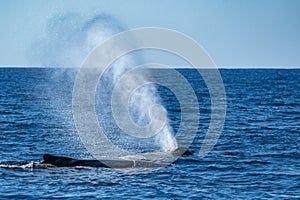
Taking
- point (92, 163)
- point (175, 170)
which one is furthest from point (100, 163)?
point (175, 170)

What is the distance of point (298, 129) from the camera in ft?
151

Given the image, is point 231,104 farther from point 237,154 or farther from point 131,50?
point 237,154

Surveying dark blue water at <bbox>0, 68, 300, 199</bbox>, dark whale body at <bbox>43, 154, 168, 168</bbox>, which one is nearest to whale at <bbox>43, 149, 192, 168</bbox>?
dark whale body at <bbox>43, 154, 168, 168</bbox>

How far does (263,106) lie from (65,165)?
145 feet

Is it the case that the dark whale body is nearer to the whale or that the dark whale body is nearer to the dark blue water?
the whale

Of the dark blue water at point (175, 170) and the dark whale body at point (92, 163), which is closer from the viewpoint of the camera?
the dark blue water at point (175, 170)

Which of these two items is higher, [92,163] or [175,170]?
[92,163]

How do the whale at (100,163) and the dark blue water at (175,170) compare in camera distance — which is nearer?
the dark blue water at (175,170)

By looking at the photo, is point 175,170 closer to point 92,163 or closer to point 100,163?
point 100,163

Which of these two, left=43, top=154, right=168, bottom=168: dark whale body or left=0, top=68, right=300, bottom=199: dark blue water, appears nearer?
left=0, top=68, right=300, bottom=199: dark blue water

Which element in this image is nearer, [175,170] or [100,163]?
[175,170]

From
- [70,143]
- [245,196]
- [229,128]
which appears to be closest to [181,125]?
[229,128]

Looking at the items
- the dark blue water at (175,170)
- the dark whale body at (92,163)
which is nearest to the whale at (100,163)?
the dark whale body at (92,163)

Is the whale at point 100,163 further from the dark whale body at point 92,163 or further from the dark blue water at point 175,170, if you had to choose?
the dark blue water at point 175,170
